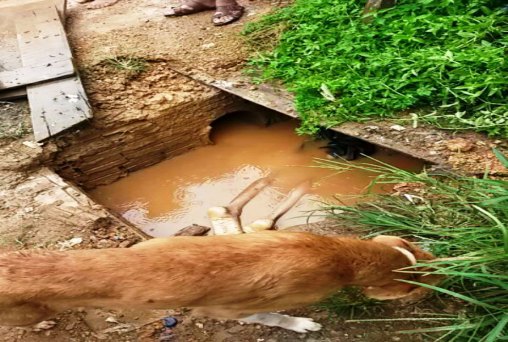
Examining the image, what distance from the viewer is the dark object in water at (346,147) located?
206 inches

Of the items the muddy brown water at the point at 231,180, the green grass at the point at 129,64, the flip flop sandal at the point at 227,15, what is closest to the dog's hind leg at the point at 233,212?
the muddy brown water at the point at 231,180

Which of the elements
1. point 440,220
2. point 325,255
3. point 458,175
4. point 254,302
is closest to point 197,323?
point 254,302

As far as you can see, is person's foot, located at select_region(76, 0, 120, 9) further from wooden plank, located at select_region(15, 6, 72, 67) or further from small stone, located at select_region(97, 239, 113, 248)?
small stone, located at select_region(97, 239, 113, 248)

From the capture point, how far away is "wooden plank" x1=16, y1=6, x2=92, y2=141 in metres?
5.01

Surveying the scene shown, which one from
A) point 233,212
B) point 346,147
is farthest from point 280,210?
point 346,147

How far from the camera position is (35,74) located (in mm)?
5621

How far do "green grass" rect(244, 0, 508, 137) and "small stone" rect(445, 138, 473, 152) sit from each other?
0.13 meters

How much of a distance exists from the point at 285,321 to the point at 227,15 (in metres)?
4.15

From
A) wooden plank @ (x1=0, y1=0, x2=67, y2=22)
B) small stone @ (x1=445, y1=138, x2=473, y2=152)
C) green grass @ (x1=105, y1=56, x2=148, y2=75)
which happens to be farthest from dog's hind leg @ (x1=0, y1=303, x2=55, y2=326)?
wooden plank @ (x1=0, y1=0, x2=67, y2=22)

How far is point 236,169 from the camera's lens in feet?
17.7

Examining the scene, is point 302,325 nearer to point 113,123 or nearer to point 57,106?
point 113,123

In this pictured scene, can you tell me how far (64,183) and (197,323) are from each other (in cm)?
175

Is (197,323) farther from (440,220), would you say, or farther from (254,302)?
(440,220)

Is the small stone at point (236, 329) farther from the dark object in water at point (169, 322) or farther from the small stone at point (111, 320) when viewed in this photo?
the small stone at point (111, 320)
